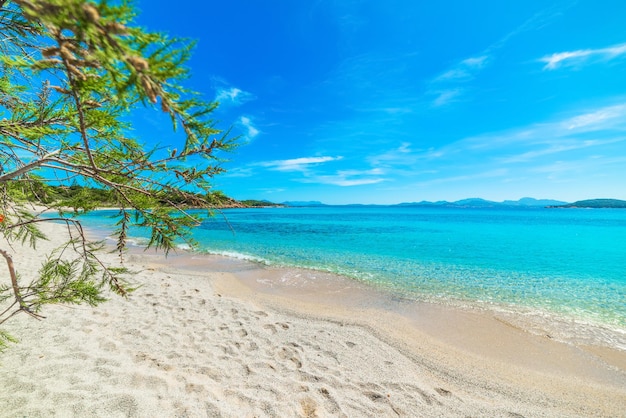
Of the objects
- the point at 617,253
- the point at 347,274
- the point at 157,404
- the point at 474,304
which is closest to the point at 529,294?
the point at 474,304

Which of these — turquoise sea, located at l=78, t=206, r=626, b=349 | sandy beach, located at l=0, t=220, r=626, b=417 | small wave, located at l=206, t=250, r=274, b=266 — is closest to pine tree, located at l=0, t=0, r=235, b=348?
sandy beach, located at l=0, t=220, r=626, b=417

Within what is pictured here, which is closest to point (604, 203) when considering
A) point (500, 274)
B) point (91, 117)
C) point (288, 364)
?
point (500, 274)

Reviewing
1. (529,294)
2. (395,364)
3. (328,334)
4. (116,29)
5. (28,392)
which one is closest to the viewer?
(116,29)

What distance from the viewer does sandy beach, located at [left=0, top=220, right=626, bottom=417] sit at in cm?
366

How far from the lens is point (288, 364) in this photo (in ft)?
16.0

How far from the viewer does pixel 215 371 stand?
14.5 feet

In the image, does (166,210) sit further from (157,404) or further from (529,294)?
(529,294)

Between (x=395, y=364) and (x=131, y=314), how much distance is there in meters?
6.22

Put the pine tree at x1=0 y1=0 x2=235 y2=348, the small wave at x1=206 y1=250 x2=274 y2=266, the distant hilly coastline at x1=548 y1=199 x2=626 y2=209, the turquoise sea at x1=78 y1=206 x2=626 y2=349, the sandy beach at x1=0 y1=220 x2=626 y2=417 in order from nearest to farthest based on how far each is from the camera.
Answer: the pine tree at x1=0 y1=0 x2=235 y2=348 → the sandy beach at x1=0 y1=220 x2=626 y2=417 → the turquoise sea at x1=78 y1=206 x2=626 y2=349 → the small wave at x1=206 y1=250 x2=274 y2=266 → the distant hilly coastline at x1=548 y1=199 x2=626 y2=209

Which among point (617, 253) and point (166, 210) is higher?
point (166, 210)

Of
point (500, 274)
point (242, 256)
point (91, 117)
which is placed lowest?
point (500, 274)

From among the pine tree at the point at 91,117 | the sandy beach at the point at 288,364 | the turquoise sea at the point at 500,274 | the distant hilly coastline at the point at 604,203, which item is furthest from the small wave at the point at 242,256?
the distant hilly coastline at the point at 604,203

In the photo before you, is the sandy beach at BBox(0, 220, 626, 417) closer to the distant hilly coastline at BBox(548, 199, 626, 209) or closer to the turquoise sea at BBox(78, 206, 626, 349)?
the turquoise sea at BBox(78, 206, 626, 349)

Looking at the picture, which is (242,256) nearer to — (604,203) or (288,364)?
(288,364)
